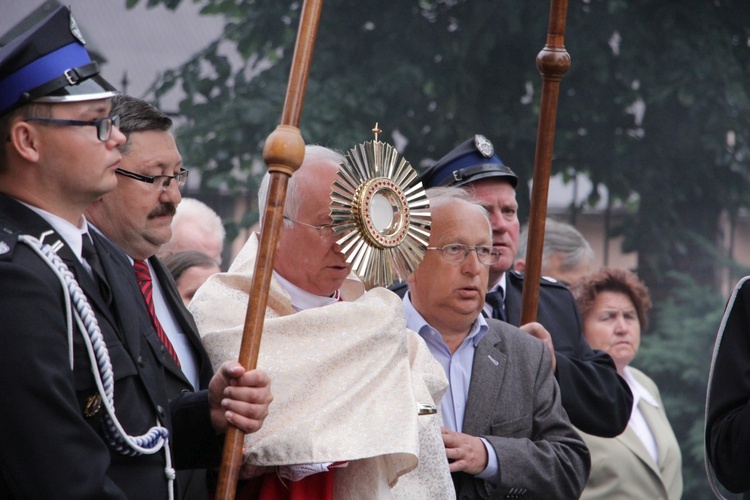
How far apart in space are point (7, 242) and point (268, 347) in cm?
81

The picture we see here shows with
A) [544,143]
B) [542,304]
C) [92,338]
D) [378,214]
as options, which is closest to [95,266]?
[92,338]

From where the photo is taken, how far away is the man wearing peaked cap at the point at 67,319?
2.15 metres

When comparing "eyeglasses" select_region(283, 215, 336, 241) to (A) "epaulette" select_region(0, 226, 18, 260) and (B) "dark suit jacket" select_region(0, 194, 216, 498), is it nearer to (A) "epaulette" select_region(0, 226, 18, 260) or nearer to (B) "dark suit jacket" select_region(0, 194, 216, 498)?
(B) "dark suit jacket" select_region(0, 194, 216, 498)

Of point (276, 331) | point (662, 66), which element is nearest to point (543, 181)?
point (276, 331)

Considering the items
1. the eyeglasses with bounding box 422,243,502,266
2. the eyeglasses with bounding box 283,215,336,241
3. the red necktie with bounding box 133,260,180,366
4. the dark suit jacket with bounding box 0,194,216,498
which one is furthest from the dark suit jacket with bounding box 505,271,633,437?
the dark suit jacket with bounding box 0,194,216,498

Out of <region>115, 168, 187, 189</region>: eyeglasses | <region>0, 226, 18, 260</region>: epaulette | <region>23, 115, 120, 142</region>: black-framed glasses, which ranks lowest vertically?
<region>0, 226, 18, 260</region>: epaulette

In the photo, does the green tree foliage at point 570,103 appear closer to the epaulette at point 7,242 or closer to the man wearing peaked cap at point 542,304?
the man wearing peaked cap at point 542,304

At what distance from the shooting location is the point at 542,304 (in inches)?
166

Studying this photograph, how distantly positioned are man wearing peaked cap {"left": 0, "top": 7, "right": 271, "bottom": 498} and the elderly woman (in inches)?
109

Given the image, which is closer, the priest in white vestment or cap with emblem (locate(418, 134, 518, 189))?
the priest in white vestment

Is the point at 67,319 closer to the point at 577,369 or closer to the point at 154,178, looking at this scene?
the point at 154,178

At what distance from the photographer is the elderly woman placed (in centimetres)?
501

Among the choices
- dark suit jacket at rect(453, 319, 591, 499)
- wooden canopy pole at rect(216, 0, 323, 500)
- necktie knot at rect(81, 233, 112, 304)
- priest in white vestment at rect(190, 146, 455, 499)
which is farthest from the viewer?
dark suit jacket at rect(453, 319, 591, 499)

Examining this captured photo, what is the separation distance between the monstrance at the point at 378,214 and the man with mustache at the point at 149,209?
0.50 metres
